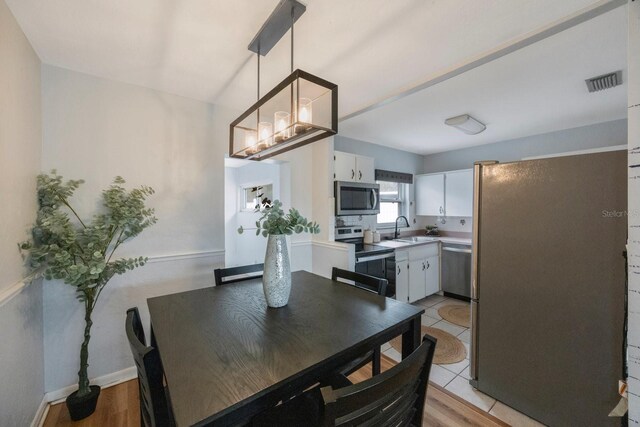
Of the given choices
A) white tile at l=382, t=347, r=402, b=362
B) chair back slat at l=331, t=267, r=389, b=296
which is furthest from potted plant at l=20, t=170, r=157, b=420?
white tile at l=382, t=347, r=402, b=362

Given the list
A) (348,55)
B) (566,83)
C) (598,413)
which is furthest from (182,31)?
(598,413)

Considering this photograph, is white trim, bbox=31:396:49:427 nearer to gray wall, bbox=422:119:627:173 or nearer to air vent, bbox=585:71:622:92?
air vent, bbox=585:71:622:92

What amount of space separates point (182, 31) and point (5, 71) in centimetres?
88

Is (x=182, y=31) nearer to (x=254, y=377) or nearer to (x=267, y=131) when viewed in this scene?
(x=267, y=131)

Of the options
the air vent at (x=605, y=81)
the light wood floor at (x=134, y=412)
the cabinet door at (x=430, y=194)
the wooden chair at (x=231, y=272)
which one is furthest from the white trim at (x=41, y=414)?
the cabinet door at (x=430, y=194)

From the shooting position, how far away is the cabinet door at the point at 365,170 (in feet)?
11.4

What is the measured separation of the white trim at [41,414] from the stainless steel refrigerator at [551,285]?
2.97m

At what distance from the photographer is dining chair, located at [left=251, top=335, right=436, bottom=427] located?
670 millimetres

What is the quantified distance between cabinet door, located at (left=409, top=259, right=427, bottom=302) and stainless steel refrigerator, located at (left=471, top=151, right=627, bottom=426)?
4.88 feet

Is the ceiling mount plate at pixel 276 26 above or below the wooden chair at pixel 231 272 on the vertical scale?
above

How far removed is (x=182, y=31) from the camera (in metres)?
1.51

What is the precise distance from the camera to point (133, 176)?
2.13 meters

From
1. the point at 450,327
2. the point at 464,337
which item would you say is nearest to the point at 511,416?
the point at 464,337

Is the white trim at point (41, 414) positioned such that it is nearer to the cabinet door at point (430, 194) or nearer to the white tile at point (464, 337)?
the white tile at point (464, 337)
